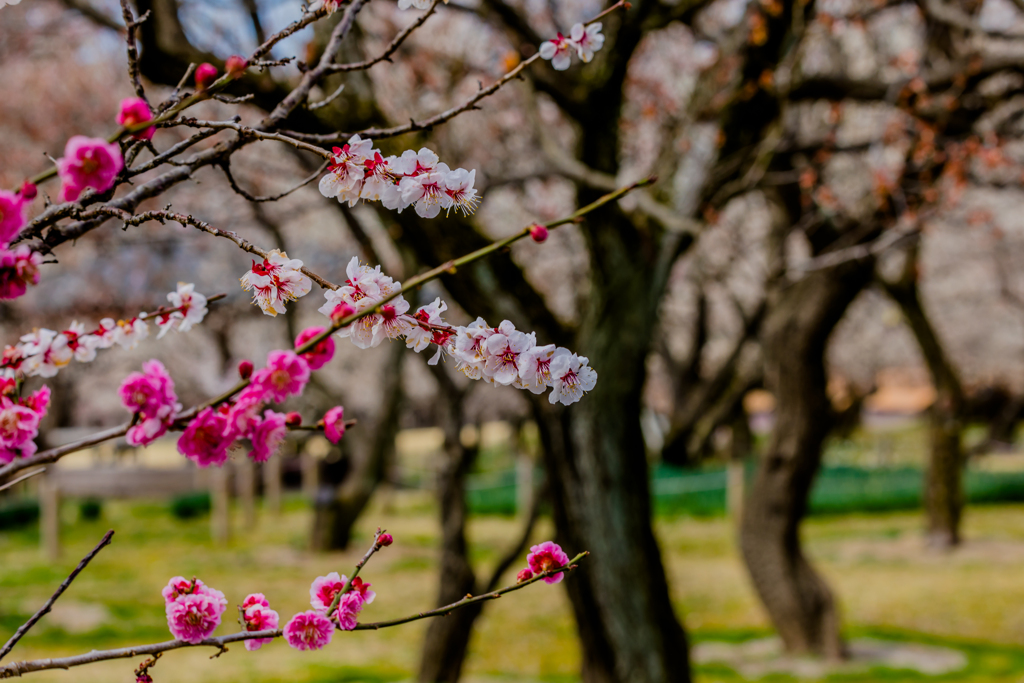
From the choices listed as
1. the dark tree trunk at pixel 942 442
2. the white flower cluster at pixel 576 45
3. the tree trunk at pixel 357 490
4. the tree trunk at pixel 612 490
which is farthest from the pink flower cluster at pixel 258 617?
the dark tree trunk at pixel 942 442

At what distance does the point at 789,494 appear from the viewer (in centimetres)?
609

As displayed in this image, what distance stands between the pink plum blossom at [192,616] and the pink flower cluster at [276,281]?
48 cm

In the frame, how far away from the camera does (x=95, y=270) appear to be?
11.9 metres

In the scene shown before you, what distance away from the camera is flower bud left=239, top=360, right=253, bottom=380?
0.99 meters

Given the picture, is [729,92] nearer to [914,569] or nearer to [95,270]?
[914,569]

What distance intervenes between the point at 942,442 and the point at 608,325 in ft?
26.8

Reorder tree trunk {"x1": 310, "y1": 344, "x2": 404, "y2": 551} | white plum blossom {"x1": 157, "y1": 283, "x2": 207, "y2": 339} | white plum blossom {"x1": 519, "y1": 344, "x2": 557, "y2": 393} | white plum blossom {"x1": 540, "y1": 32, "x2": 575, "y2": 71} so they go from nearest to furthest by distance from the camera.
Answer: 1. white plum blossom {"x1": 519, "y1": 344, "x2": 557, "y2": 393}
2. white plum blossom {"x1": 157, "y1": 283, "x2": 207, "y2": 339}
3. white plum blossom {"x1": 540, "y1": 32, "x2": 575, "y2": 71}
4. tree trunk {"x1": 310, "y1": 344, "x2": 404, "y2": 551}

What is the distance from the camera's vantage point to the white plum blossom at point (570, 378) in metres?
1.11

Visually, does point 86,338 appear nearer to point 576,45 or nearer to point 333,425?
point 333,425

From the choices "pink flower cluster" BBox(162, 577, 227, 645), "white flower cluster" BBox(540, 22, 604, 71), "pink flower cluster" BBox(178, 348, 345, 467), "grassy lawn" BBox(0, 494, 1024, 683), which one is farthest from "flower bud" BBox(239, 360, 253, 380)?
"grassy lawn" BBox(0, 494, 1024, 683)

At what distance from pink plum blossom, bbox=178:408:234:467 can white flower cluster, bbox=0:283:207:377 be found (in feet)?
0.66

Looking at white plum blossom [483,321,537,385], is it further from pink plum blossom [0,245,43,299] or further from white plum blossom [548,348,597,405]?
pink plum blossom [0,245,43,299]

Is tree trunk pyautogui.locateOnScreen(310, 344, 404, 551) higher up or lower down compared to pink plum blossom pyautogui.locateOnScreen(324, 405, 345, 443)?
higher up

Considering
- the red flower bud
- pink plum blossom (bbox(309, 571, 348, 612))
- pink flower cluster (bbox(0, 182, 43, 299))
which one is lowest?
pink plum blossom (bbox(309, 571, 348, 612))
